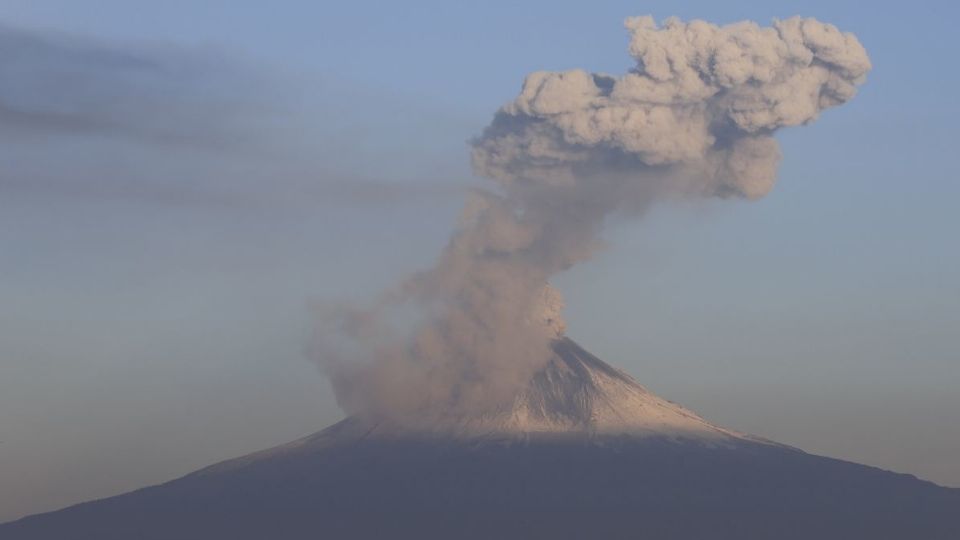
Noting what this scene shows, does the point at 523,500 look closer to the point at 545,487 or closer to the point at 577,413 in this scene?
the point at 545,487

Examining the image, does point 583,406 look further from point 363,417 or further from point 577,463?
point 363,417

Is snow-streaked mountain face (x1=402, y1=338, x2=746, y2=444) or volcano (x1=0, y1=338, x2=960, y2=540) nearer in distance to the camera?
volcano (x1=0, y1=338, x2=960, y2=540)

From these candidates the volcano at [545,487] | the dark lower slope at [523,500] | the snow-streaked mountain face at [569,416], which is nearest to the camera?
the dark lower slope at [523,500]

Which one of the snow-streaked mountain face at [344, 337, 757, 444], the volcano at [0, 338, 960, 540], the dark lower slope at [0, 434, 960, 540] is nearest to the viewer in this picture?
the dark lower slope at [0, 434, 960, 540]

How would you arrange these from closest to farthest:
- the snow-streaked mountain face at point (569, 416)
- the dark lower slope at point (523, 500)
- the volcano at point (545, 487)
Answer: the dark lower slope at point (523, 500) < the volcano at point (545, 487) < the snow-streaked mountain face at point (569, 416)

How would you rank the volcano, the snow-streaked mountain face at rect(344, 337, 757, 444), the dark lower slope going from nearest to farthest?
1. the dark lower slope
2. the volcano
3. the snow-streaked mountain face at rect(344, 337, 757, 444)

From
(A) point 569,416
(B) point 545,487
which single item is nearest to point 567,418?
(A) point 569,416

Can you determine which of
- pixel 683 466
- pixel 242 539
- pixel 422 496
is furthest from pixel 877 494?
pixel 242 539
